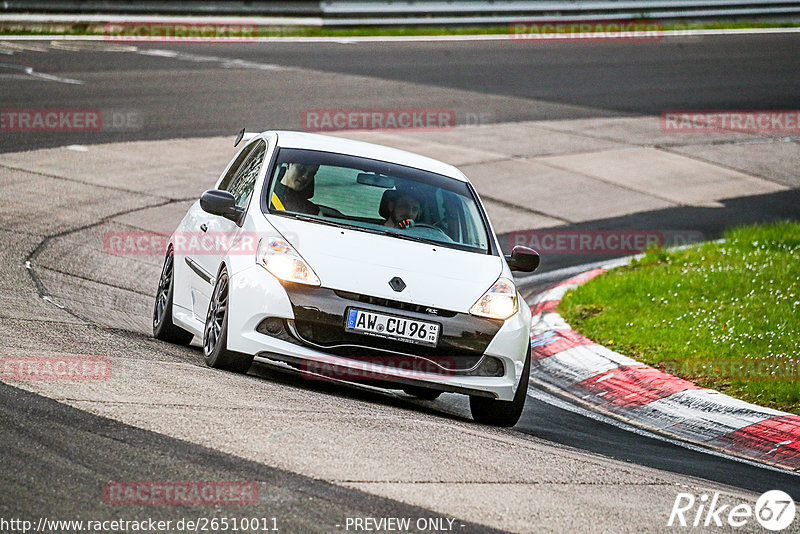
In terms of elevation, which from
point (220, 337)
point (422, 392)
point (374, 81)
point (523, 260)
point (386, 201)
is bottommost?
point (422, 392)

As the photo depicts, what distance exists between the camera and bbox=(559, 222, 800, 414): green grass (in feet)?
28.7

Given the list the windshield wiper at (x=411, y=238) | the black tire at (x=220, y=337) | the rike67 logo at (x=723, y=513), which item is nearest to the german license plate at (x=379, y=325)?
the black tire at (x=220, y=337)

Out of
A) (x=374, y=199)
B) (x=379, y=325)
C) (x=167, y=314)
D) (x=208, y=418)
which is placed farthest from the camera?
(x=167, y=314)

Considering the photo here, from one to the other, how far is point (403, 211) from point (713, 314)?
343 cm

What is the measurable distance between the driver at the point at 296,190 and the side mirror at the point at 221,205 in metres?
0.26

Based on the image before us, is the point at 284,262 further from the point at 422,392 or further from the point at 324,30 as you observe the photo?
the point at 324,30

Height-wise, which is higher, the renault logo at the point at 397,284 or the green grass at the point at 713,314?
the renault logo at the point at 397,284

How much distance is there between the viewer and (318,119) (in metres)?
19.2

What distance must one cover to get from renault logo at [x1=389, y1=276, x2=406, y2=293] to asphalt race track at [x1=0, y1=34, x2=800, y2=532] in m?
0.71

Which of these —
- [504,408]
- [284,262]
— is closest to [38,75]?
[284,262]

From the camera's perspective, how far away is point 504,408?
7461 millimetres

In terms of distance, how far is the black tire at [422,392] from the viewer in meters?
7.33

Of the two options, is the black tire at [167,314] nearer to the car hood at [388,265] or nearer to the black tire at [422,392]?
the car hood at [388,265]

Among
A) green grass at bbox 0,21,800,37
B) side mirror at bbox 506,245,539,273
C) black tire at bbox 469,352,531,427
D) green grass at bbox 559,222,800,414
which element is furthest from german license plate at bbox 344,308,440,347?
green grass at bbox 0,21,800,37
